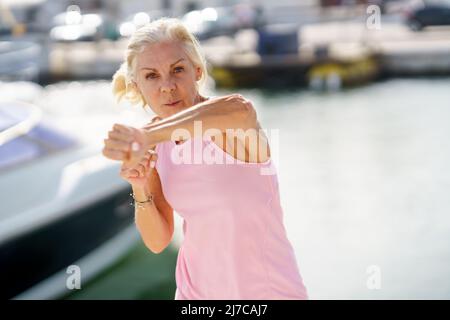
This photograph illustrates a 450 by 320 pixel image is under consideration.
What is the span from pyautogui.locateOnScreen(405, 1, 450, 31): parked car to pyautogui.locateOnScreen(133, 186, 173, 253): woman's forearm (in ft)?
68.3

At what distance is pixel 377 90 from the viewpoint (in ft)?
50.0

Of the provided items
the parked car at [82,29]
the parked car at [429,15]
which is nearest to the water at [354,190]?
the parked car at [429,15]

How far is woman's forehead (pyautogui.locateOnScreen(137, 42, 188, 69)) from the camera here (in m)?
1.50

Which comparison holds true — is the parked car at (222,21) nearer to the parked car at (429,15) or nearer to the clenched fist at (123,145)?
the parked car at (429,15)

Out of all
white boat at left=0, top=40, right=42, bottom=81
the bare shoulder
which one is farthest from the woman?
white boat at left=0, top=40, right=42, bottom=81

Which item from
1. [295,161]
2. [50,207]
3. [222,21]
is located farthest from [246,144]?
[222,21]

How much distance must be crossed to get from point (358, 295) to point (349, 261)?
71 cm

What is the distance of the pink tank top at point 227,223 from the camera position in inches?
57.6

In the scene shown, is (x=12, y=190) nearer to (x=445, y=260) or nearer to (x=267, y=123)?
(x=445, y=260)

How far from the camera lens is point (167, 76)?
1511 mm

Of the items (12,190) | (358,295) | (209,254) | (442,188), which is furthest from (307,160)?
(209,254)

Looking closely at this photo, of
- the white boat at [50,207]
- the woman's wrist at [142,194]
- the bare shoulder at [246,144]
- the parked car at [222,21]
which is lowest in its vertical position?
the white boat at [50,207]

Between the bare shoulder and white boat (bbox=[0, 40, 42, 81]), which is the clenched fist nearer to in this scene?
the bare shoulder

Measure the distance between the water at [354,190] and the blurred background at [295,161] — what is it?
0.06 feet
